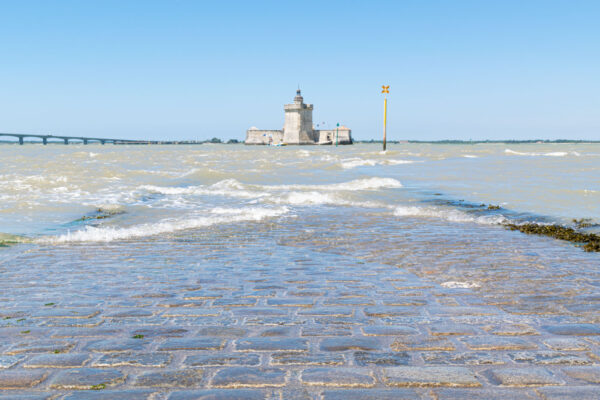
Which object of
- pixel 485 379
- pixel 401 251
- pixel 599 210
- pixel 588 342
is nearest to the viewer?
pixel 485 379

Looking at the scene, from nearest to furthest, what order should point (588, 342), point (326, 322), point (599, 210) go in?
point (588, 342)
point (326, 322)
point (599, 210)

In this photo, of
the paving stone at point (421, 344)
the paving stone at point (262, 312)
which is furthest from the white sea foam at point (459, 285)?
the paving stone at point (262, 312)

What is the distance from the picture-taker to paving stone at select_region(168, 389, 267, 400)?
2613 mm

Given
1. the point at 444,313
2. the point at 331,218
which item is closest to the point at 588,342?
the point at 444,313

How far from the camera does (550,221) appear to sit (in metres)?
11.0

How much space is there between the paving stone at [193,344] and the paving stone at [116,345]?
0.15 m

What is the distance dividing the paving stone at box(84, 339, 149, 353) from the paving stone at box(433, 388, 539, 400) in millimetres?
1994

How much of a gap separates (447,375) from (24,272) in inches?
215

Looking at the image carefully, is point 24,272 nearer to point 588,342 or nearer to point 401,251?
point 401,251

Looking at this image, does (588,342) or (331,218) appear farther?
(331,218)

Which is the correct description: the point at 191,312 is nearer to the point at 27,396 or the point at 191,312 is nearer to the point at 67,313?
the point at 67,313

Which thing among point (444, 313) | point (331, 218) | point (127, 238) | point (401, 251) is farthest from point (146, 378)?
point (331, 218)

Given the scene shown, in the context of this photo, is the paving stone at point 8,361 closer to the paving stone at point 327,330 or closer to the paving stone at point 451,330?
the paving stone at point 327,330

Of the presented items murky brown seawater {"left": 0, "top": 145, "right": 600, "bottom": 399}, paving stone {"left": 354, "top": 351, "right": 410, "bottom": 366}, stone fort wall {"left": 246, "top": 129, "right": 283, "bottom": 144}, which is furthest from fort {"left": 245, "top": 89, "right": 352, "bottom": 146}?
paving stone {"left": 354, "top": 351, "right": 410, "bottom": 366}
